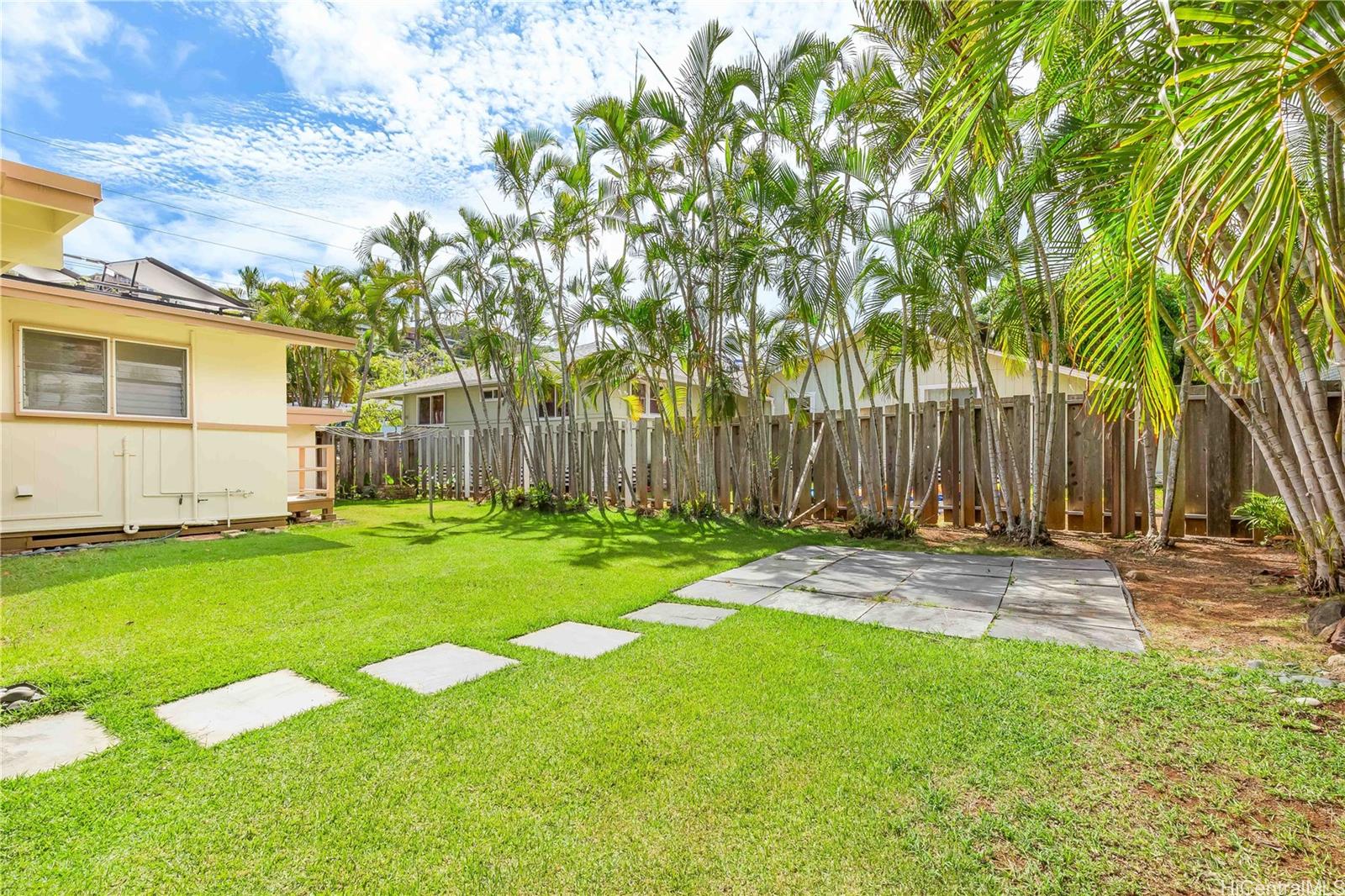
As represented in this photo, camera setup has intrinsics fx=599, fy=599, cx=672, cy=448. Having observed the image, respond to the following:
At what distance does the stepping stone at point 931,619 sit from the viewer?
3.44 metres

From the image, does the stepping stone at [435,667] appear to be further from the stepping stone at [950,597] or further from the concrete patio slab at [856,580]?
the stepping stone at [950,597]

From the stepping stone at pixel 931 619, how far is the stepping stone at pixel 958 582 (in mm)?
650

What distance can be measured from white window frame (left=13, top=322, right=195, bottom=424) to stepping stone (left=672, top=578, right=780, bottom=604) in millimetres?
7138

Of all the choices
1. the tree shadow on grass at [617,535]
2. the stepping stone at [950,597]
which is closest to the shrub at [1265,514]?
the stepping stone at [950,597]

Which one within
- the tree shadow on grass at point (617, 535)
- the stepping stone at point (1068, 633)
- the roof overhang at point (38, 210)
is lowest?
the tree shadow on grass at point (617, 535)

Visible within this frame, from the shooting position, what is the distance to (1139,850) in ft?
5.28

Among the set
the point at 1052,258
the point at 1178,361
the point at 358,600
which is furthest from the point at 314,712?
the point at 1178,361

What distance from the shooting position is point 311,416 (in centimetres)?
962

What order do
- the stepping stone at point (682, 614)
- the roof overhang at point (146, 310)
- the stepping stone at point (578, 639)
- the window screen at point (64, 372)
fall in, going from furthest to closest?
the window screen at point (64, 372)
the roof overhang at point (146, 310)
the stepping stone at point (682, 614)
the stepping stone at point (578, 639)

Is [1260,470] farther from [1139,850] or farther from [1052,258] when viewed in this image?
[1139,850]

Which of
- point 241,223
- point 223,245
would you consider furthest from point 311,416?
point 223,245

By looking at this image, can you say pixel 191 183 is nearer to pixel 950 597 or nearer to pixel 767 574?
pixel 767 574

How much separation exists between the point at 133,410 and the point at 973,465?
33.6 feet

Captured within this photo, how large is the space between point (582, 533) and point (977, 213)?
5.83 meters
